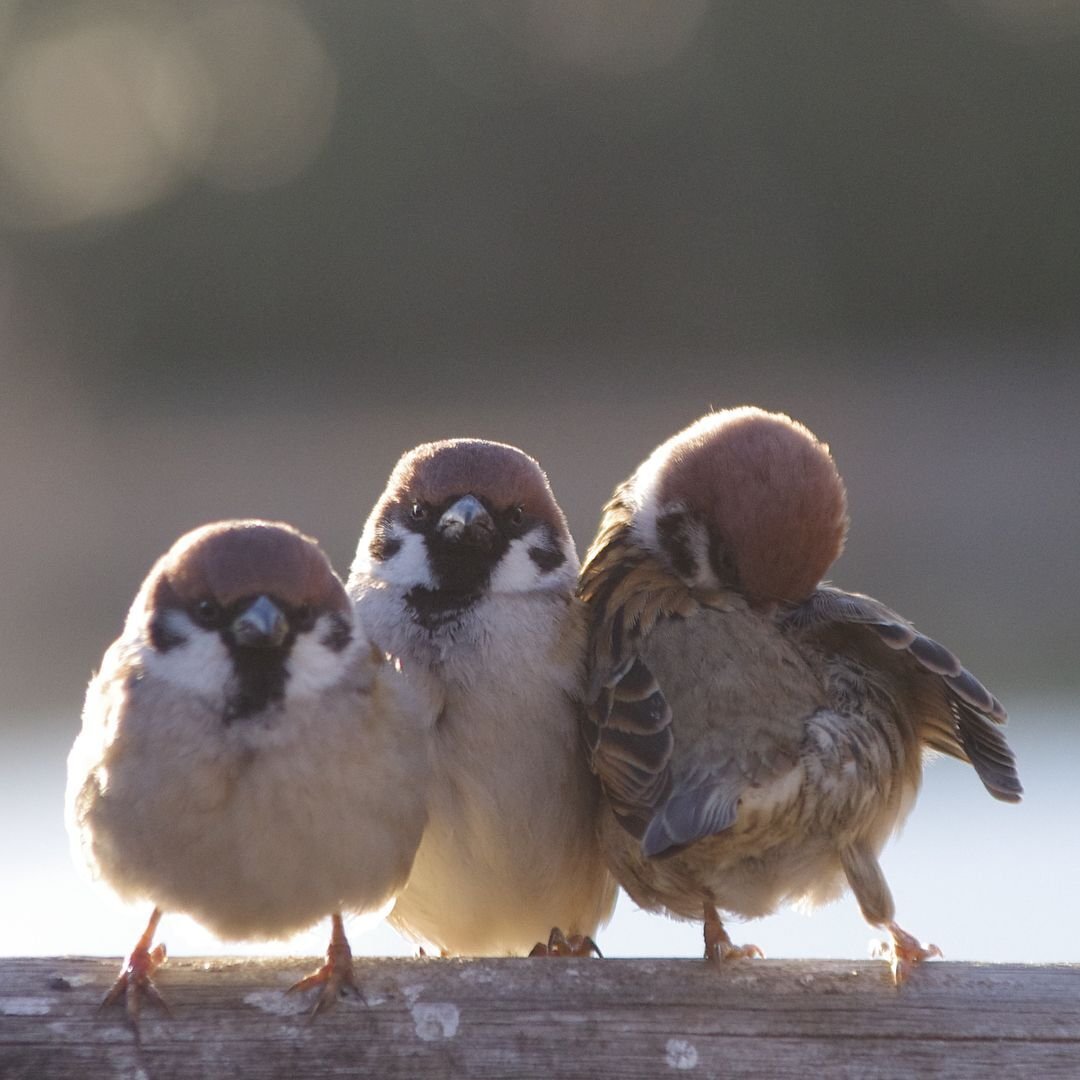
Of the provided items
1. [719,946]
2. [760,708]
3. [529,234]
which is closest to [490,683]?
[760,708]

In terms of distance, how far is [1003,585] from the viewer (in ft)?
28.4

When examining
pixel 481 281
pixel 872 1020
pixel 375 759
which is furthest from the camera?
pixel 481 281

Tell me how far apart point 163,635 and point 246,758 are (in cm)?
21

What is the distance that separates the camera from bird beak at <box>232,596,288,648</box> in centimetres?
216

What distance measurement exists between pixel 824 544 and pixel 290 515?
252 inches

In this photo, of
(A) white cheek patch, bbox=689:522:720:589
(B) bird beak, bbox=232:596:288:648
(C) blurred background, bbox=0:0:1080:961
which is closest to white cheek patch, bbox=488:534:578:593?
(A) white cheek patch, bbox=689:522:720:589

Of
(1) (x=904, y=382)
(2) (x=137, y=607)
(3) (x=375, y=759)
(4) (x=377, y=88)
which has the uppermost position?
(4) (x=377, y=88)

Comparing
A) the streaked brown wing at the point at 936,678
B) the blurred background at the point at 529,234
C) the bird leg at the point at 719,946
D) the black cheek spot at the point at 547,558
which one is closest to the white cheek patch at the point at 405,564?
the black cheek spot at the point at 547,558

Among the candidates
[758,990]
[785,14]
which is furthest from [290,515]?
[758,990]

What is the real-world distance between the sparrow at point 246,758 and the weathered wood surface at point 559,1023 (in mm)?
125

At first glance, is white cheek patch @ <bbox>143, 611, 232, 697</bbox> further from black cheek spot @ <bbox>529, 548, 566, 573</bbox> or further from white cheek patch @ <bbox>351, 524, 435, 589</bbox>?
black cheek spot @ <bbox>529, 548, 566, 573</bbox>

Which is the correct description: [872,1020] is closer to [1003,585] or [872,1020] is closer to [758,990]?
[758,990]

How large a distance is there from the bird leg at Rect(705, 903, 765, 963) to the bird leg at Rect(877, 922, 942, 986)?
0.15 metres

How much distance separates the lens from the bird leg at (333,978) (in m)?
2.00
